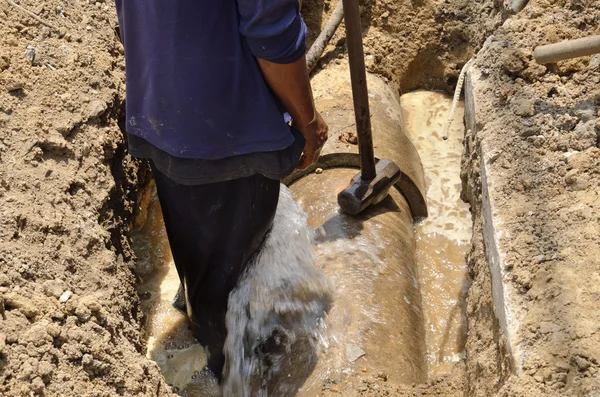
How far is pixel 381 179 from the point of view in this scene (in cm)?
328

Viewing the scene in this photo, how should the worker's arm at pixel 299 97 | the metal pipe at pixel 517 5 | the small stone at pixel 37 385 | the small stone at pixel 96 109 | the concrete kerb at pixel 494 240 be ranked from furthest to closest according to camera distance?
the small stone at pixel 96 109 < the metal pipe at pixel 517 5 < the worker's arm at pixel 299 97 < the concrete kerb at pixel 494 240 < the small stone at pixel 37 385

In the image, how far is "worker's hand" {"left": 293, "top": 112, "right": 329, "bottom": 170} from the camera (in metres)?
2.39

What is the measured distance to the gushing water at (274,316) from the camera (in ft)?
8.87

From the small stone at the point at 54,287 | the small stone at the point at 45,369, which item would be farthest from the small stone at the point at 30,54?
the small stone at the point at 45,369

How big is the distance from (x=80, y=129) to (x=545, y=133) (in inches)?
79.2

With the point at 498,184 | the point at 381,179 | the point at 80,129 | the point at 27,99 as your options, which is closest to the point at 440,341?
the point at 381,179

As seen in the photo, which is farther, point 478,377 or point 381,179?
point 381,179

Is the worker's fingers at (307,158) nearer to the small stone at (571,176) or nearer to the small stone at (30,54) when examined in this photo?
the small stone at (571,176)

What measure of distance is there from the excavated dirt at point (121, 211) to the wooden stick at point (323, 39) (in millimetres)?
1120

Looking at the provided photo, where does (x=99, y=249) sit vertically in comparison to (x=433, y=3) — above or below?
below

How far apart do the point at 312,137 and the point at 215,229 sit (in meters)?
0.57

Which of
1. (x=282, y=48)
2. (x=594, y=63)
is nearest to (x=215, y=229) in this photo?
(x=282, y=48)

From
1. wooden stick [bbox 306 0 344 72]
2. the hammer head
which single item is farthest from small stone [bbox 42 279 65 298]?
wooden stick [bbox 306 0 344 72]

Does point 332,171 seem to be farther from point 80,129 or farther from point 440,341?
point 80,129
